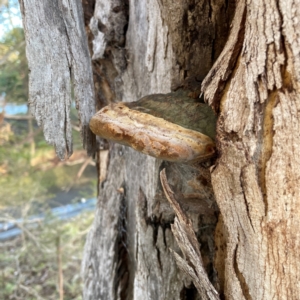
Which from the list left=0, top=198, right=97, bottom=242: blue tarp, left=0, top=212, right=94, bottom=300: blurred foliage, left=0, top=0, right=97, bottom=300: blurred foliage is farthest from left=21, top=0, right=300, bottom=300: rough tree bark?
left=0, top=198, right=97, bottom=242: blue tarp

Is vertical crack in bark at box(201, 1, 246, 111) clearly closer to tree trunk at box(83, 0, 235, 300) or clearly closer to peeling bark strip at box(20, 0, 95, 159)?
tree trunk at box(83, 0, 235, 300)

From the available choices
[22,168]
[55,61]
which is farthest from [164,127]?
[22,168]

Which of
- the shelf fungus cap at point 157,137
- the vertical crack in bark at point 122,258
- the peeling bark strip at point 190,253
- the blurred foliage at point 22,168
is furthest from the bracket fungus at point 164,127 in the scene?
the blurred foliage at point 22,168

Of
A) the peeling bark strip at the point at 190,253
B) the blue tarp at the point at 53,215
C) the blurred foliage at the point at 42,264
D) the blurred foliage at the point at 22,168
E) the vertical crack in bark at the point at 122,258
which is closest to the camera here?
the peeling bark strip at the point at 190,253

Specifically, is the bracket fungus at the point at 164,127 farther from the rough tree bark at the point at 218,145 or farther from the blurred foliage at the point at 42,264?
the blurred foliage at the point at 42,264

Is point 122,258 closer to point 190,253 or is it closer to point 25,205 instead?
point 190,253

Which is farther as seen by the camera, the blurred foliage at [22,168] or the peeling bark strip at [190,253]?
the blurred foliage at [22,168]

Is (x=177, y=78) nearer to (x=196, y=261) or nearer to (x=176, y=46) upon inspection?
(x=176, y=46)
